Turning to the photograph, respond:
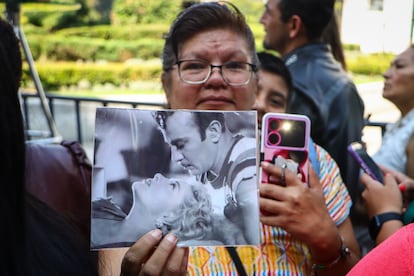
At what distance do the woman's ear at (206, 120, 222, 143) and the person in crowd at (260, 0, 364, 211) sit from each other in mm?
1438

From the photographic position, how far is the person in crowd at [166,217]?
1308mm

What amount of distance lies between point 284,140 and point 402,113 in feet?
5.04

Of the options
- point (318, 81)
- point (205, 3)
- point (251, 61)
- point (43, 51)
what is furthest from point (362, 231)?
point (43, 51)

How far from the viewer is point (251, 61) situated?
1.93 meters

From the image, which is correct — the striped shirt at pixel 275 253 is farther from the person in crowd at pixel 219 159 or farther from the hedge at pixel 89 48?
the hedge at pixel 89 48

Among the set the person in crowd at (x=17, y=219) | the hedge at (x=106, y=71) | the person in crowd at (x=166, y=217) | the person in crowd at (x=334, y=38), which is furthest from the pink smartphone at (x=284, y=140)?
the hedge at (x=106, y=71)

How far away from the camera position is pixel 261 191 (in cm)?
155

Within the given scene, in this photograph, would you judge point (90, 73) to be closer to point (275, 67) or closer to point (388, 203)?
point (275, 67)

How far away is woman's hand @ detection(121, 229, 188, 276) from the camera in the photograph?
4.22ft

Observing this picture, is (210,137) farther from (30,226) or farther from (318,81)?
(318,81)

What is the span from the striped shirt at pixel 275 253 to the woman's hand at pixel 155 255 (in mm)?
323

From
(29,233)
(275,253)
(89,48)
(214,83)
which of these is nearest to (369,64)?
(89,48)

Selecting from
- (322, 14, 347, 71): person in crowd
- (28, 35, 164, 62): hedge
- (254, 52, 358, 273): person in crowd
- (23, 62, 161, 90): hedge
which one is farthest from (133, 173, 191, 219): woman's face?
(28, 35, 164, 62): hedge

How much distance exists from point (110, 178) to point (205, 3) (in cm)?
91
